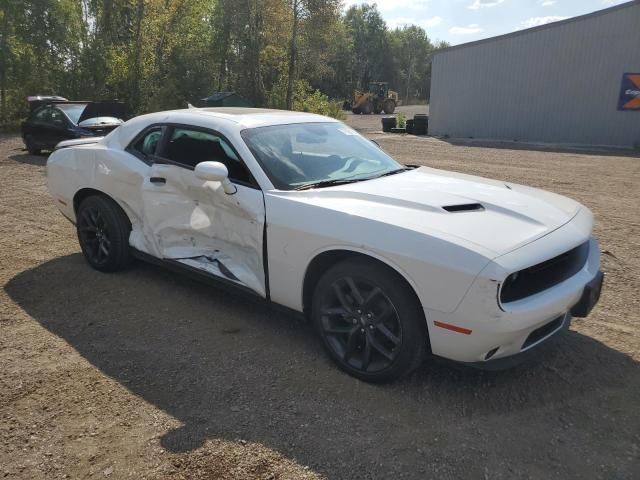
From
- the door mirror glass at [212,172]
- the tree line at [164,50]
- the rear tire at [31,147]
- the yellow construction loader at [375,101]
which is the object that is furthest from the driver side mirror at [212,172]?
the yellow construction loader at [375,101]

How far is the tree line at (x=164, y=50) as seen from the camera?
2341 centimetres

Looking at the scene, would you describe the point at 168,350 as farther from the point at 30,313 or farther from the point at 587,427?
the point at 587,427

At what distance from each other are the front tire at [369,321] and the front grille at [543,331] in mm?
535

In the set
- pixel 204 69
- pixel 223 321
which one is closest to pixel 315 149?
pixel 223 321

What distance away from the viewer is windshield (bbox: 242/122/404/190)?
347 centimetres

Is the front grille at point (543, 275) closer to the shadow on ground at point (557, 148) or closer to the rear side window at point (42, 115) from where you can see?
the rear side window at point (42, 115)

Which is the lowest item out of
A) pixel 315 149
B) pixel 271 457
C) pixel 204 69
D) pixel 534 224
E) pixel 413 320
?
pixel 271 457

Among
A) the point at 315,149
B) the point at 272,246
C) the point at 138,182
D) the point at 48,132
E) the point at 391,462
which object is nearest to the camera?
the point at 391,462

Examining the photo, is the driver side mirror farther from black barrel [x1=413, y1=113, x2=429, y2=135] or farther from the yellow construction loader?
the yellow construction loader

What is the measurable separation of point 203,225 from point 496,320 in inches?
85.9

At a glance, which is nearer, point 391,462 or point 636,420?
point 391,462

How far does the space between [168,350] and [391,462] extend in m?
1.71

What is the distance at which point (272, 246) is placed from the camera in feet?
10.6

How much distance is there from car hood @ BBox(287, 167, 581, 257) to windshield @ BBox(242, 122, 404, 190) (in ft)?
0.66
